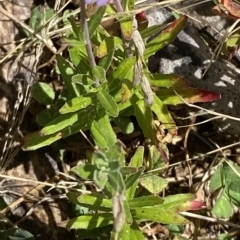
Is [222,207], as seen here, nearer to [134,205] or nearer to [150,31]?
[134,205]

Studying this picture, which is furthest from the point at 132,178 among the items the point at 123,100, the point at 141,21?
the point at 141,21

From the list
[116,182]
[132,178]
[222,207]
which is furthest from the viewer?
[222,207]

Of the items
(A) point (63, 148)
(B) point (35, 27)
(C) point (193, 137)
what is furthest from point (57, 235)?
(B) point (35, 27)

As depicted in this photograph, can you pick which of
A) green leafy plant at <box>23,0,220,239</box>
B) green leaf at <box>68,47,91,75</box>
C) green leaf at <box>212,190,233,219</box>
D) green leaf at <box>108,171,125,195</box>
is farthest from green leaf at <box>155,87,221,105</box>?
green leaf at <box>108,171,125,195</box>

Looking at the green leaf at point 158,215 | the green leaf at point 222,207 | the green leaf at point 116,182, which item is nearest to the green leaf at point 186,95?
the green leaf at point 158,215

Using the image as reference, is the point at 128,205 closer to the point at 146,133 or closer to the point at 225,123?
the point at 146,133

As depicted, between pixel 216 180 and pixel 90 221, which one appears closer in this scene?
pixel 90 221
